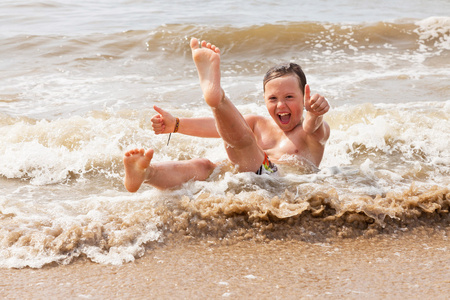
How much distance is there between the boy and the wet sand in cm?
57

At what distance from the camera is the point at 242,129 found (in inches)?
120

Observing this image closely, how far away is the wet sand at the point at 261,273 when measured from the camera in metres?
2.21

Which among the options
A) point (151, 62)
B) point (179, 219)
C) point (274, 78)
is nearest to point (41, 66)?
point (151, 62)

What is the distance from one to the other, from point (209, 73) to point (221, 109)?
207 millimetres

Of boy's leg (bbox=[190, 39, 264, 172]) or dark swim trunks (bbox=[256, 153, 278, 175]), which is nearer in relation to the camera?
boy's leg (bbox=[190, 39, 264, 172])

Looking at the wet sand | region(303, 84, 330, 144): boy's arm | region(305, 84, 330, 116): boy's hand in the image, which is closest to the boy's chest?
region(303, 84, 330, 144): boy's arm

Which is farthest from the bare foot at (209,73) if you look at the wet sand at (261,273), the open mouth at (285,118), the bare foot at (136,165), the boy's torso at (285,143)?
the boy's torso at (285,143)

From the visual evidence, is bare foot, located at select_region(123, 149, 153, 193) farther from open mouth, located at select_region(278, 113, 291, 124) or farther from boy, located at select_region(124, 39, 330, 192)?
open mouth, located at select_region(278, 113, 291, 124)

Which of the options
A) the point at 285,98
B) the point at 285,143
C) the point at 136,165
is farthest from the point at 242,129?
the point at 285,143

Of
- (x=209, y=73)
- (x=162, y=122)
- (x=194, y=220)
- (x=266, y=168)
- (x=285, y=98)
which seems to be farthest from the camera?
(x=285, y=98)

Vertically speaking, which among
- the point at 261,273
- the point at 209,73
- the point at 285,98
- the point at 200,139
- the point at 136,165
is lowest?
the point at 200,139

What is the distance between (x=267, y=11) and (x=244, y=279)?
35.6ft

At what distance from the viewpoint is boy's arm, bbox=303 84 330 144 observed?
321cm

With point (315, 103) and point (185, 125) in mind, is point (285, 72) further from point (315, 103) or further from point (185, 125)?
point (185, 125)
